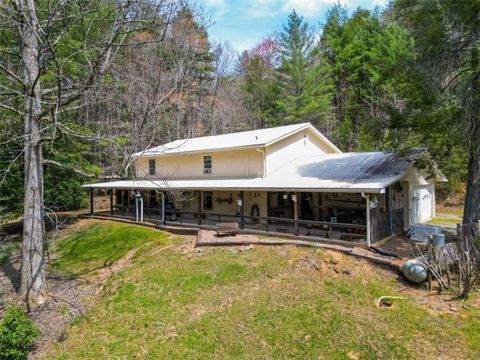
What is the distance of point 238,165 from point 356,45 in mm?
24197

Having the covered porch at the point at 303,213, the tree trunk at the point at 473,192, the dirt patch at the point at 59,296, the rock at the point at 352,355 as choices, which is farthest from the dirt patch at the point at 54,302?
the tree trunk at the point at 473,192

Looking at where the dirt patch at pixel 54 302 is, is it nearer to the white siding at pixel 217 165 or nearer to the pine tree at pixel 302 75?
the white siding at pixel 217 165

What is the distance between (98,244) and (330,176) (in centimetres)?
1300

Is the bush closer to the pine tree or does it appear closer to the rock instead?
the rock

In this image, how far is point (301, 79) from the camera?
32.7 m

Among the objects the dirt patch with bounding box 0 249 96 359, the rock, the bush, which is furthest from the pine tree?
the bush

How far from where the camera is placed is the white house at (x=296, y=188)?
46.6ft

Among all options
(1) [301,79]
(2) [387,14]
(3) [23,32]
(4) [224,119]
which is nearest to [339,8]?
(2) [387,14]

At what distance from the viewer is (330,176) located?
1570cm

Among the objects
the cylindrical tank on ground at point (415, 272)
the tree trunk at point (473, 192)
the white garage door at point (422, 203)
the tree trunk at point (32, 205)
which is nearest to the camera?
the cylindrical tank on ground at point (415, 272)

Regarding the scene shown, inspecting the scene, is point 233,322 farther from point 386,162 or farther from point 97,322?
Answer: point 386,162

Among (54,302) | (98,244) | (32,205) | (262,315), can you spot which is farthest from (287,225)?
(32,205)

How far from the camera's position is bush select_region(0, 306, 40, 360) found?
8.62 metres

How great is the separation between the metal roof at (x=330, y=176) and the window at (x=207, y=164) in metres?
0.65
